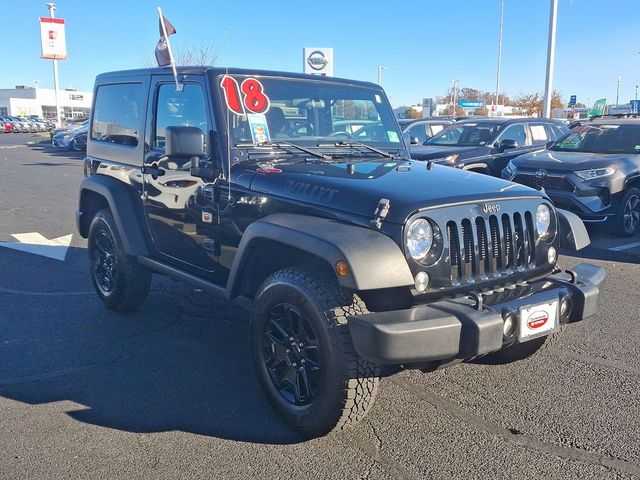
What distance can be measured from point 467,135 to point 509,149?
2.99 feet

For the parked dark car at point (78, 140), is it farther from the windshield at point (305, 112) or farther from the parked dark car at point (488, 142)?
the windshield at point (305, 112)

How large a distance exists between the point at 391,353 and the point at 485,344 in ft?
1.57

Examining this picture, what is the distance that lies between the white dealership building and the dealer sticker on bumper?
3747 inches

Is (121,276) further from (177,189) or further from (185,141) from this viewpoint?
(185,141)

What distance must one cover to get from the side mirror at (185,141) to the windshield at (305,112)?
244 mm

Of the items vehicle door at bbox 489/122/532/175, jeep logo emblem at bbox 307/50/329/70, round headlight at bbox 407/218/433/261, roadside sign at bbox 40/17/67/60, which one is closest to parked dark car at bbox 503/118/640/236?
vehicle door at bbox 489/122/532/175

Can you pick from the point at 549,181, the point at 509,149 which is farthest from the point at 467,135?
the point at 549,181

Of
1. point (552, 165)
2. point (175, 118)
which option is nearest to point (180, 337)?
point (175, 118)

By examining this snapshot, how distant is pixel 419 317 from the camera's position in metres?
2.87

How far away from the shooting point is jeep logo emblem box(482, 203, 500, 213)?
3332 millimetres

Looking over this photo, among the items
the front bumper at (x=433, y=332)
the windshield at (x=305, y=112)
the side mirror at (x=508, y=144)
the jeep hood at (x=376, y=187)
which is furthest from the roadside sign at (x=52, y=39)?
the front bumper at (x=433, y=332)

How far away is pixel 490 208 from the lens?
335cm

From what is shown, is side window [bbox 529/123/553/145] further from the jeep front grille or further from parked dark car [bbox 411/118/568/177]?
the jeep front grille

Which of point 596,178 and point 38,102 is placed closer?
point 596,178
